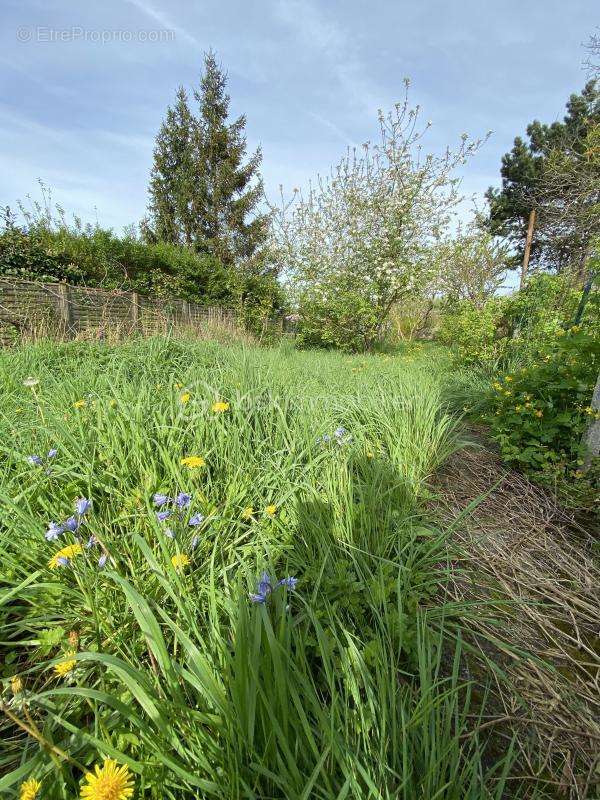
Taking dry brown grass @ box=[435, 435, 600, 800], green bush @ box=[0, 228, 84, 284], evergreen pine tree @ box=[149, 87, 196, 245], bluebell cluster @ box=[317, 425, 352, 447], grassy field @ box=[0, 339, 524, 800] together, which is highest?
evergreen pine tree @ box=[149, 87, 196, 245]

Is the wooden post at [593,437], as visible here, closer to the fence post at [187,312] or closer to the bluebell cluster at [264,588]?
the bluebell cluster at [264,588]

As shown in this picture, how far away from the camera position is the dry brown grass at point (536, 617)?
773mm

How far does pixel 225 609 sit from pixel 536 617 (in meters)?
1.04

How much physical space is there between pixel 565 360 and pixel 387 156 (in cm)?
910

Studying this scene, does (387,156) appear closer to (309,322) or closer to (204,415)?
(309,322)

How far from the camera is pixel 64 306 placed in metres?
5.23

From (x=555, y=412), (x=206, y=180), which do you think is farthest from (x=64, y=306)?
(x=206, y=180)

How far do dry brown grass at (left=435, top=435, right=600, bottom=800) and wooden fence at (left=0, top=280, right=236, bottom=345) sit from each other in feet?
→ 13.0

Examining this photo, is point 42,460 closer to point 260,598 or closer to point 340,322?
point 260,598

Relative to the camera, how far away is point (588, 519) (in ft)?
5.63

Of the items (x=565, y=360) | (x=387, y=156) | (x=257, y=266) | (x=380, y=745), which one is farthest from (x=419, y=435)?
(x=257, y=266)

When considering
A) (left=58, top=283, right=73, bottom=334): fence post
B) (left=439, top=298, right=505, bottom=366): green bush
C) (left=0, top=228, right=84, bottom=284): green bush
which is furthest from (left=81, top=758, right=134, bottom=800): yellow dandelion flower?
(left=0, top=228, right=84, bottom=284): green bush

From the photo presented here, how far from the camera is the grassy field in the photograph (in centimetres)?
60

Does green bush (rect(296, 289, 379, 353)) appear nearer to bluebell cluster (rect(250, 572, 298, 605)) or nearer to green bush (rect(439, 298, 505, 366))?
green bush (rect(439, 298, 505, 366))
